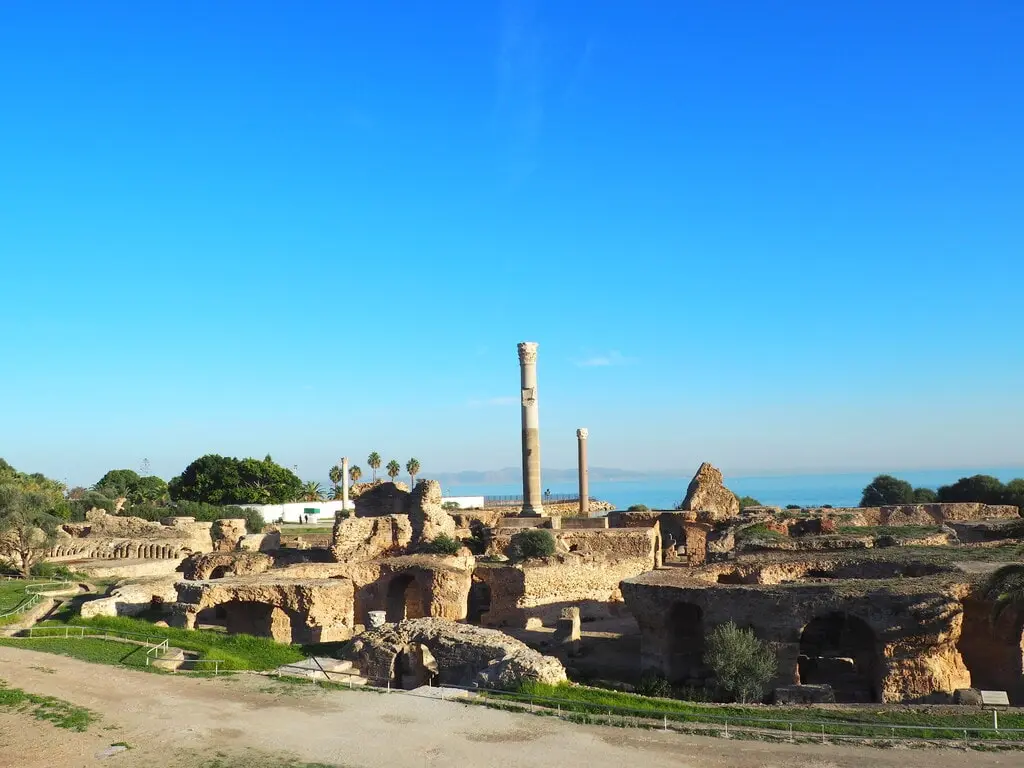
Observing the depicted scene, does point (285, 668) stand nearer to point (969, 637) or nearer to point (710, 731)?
point (710, 731)

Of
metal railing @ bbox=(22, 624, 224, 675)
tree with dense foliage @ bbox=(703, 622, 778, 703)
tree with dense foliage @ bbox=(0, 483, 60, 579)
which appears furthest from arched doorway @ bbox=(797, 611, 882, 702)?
Result: tree with dense foliage @ bbox=(0, 483, 60, 579)

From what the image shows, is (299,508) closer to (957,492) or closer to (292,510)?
(292,510)

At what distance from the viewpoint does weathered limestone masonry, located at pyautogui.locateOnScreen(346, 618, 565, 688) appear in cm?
1819

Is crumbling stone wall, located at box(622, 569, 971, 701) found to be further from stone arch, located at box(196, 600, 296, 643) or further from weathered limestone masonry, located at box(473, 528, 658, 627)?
stone arch, located at box(196, 600, 296, 643)

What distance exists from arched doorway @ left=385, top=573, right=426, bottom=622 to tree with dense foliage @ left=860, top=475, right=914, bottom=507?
53.0 metres

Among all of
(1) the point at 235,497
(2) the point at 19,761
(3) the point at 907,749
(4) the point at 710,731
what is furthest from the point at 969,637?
(1) the point at 235,497

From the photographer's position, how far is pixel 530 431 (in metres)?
46.9

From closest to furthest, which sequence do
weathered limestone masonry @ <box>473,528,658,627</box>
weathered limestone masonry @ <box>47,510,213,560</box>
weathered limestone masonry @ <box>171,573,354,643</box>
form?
weathered limestone masonry @ <box>171,573,354,643</box>
weathered limestone masonry @ <box>473,528,658,627</box>
weathered limestone masonry @ <box>47,510,213,560</box>

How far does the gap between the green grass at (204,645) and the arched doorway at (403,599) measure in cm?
581

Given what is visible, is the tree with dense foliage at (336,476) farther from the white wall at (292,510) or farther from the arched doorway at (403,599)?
the arched doorway at (403,599)

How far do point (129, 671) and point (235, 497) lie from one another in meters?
65.3

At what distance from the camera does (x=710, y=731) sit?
14.2m

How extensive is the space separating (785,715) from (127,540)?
38864 millimetres

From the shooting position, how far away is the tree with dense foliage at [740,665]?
728 inches
